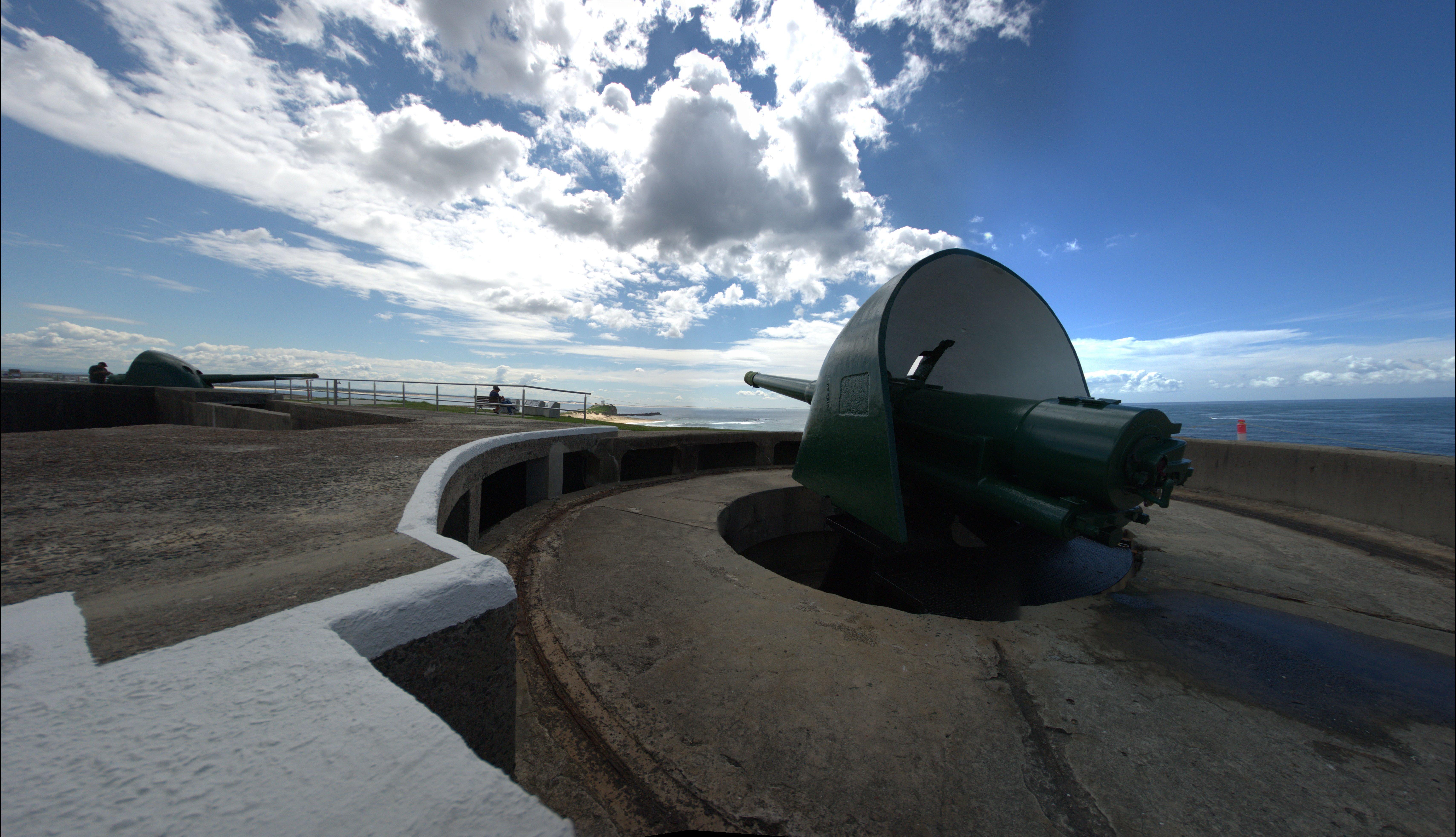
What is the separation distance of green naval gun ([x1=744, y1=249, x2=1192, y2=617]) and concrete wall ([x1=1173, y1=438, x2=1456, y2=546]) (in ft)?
10.3

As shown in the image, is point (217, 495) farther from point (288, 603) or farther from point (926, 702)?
point (926, 702)

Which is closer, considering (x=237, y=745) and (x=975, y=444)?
(x=237, y=745)

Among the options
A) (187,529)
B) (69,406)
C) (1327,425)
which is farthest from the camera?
(1327,425)

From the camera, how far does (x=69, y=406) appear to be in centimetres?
1170

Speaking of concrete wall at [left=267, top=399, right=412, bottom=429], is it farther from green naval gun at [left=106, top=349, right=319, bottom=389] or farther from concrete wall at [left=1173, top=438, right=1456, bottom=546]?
concrete wall at [left=1173, top=438, right=1456, bottom=546]

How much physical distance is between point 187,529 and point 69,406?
17.2 metres

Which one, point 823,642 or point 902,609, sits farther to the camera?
point 902,609

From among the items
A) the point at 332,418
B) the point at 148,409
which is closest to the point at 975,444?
the point at 332,418

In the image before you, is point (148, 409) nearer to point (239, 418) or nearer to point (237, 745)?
point (239, 418)

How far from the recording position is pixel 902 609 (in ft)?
13.2

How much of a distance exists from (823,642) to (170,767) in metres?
2.25

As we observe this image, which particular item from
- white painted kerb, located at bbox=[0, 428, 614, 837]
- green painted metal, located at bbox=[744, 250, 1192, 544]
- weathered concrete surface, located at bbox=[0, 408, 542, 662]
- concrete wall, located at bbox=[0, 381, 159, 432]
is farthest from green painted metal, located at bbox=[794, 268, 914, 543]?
concrete wall, located at bbox=[0, 381, 159, 432]

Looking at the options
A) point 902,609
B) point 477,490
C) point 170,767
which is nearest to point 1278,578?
point 902,609

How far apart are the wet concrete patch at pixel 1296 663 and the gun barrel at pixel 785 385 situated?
3.80 m
